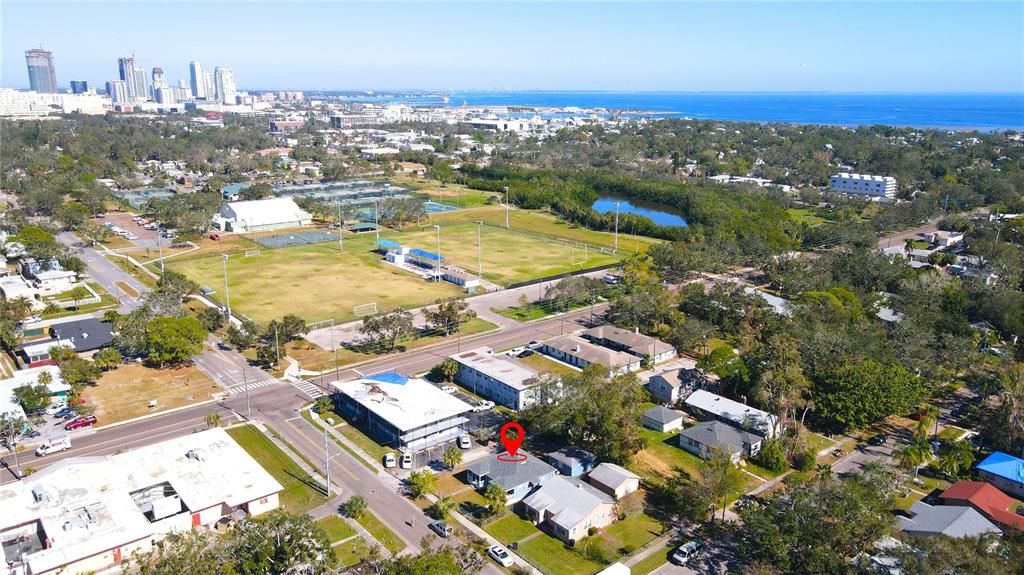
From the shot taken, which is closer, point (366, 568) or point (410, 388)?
point (366, 568)

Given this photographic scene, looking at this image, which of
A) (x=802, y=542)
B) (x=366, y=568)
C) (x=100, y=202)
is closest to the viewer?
(x=366, y=568)

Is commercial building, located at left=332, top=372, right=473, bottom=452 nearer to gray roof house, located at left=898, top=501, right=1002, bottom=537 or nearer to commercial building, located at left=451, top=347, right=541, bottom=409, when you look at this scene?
commercial building, located at left=451, top=347, right=541, bottom=409

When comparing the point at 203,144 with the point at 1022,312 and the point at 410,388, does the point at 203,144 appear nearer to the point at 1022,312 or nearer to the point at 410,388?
the point at 410,388

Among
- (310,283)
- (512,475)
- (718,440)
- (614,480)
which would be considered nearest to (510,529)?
(512,475)

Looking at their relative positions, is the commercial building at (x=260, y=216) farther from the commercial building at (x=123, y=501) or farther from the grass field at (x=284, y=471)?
the commercial building at (x=123, y=501)

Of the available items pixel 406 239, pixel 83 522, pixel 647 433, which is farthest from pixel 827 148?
pixel 83 522
